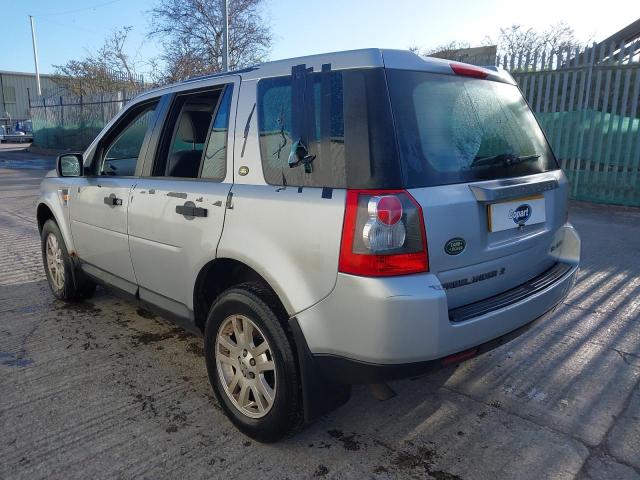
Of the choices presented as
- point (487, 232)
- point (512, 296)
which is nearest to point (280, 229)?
point (487, 232)

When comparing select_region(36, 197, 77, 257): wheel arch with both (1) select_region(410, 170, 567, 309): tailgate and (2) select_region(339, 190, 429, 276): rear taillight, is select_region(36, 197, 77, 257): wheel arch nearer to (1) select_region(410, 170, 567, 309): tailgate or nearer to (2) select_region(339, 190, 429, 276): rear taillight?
(2) select_region(339, 190, 429, 276): rear taillight

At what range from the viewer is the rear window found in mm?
2068

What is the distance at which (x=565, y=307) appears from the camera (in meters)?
4.39

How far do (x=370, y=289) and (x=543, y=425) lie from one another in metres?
1.46

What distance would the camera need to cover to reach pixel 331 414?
9.29 feet

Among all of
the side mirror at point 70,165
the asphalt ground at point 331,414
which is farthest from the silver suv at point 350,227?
the side mirror at point 70,165

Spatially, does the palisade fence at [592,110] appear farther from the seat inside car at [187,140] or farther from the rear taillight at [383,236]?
the rear taillight at [383,236]

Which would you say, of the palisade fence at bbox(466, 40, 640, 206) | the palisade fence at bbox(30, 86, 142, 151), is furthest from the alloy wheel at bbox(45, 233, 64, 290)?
the palisade fence at bbox(30, 86, 142, 151)

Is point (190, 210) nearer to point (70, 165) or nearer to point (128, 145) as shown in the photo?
point (128, 145)

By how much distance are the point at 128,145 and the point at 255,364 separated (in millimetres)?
2294

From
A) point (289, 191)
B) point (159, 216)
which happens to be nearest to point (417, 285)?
point (289, 191)

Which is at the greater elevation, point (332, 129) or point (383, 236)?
point (332, 129)

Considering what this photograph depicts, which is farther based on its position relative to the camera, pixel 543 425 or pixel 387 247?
pixel 543 425

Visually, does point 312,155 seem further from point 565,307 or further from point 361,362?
point 565,307
